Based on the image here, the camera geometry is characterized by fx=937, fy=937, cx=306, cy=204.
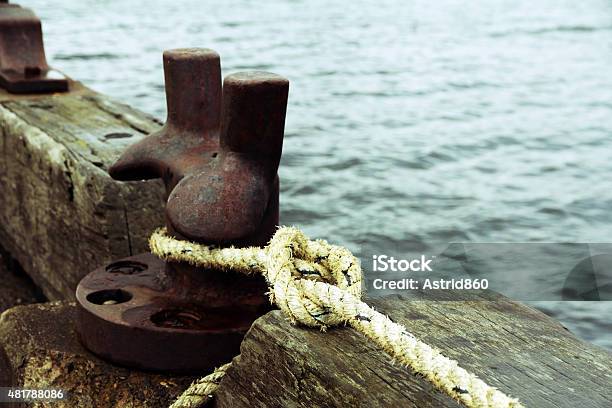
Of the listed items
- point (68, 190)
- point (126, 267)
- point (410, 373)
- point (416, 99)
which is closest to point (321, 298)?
point (410, 373)

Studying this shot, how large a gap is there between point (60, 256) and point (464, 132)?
160 inches

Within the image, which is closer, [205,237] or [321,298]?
[321,298]

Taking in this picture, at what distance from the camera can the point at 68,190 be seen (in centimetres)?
301

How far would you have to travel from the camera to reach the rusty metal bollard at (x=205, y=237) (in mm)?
2004

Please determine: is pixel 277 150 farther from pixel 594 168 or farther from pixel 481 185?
pixel 594 168

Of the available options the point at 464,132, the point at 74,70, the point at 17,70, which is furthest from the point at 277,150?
the point at 74,70

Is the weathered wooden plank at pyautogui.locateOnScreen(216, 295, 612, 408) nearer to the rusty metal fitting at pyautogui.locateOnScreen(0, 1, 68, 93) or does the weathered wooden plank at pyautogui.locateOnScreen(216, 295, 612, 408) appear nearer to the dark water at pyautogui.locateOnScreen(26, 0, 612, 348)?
the dark water at pyautogui.locateOnScreen(26, 0, 612, 348)

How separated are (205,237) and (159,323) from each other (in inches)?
9.2

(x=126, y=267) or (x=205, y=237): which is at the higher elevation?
(x=205, y=237)

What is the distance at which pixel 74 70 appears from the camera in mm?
8711

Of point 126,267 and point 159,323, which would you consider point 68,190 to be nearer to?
point 126,267

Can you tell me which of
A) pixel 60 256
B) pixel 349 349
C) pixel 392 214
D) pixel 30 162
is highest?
pixel 349 349

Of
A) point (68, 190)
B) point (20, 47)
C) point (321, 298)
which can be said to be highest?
point (321, 298)

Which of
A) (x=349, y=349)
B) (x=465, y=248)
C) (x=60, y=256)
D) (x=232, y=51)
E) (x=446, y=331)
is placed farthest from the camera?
(x=232, y=51)
